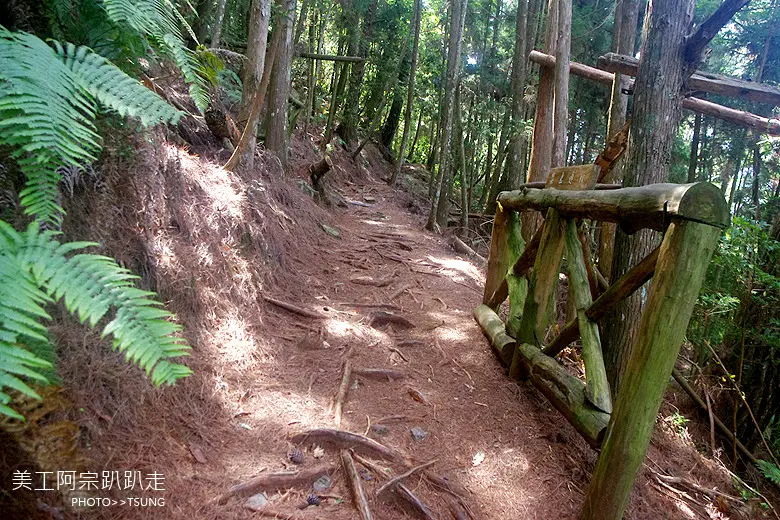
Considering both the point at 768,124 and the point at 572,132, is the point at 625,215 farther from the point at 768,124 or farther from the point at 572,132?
the point at 572,132

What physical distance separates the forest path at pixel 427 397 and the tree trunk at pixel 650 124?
1072 mm

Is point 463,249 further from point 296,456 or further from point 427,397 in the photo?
point 296,456

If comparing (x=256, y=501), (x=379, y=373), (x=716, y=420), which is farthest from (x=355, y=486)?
(x=716, y=420)

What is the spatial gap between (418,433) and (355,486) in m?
0.80

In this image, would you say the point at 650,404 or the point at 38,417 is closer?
the point at 38,417

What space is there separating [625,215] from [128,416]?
3.06 meters

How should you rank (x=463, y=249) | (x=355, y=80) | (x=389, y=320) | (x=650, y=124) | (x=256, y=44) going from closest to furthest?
1. (x=650, y=124)
2. (x=389, y=320)
3. (x=256, y=44)
4. (x=463, y=249)
5. (x=355, y=80)

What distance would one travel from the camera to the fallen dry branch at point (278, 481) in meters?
2.35

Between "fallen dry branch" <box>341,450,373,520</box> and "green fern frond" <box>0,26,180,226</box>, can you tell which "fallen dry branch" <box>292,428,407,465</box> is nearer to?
"fallen dry branch" <box>341,450,373,520</box>

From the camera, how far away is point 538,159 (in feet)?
24.5

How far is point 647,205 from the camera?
2.63m

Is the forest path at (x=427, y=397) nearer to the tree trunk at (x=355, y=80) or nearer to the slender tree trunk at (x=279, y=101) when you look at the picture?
the slender tree trunk at (x=279, y=101)

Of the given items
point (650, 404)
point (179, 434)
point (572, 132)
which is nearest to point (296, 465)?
point (179, 434)

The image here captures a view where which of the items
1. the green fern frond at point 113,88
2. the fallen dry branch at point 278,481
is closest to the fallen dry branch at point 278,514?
the fallen dry branch at point 278,481
